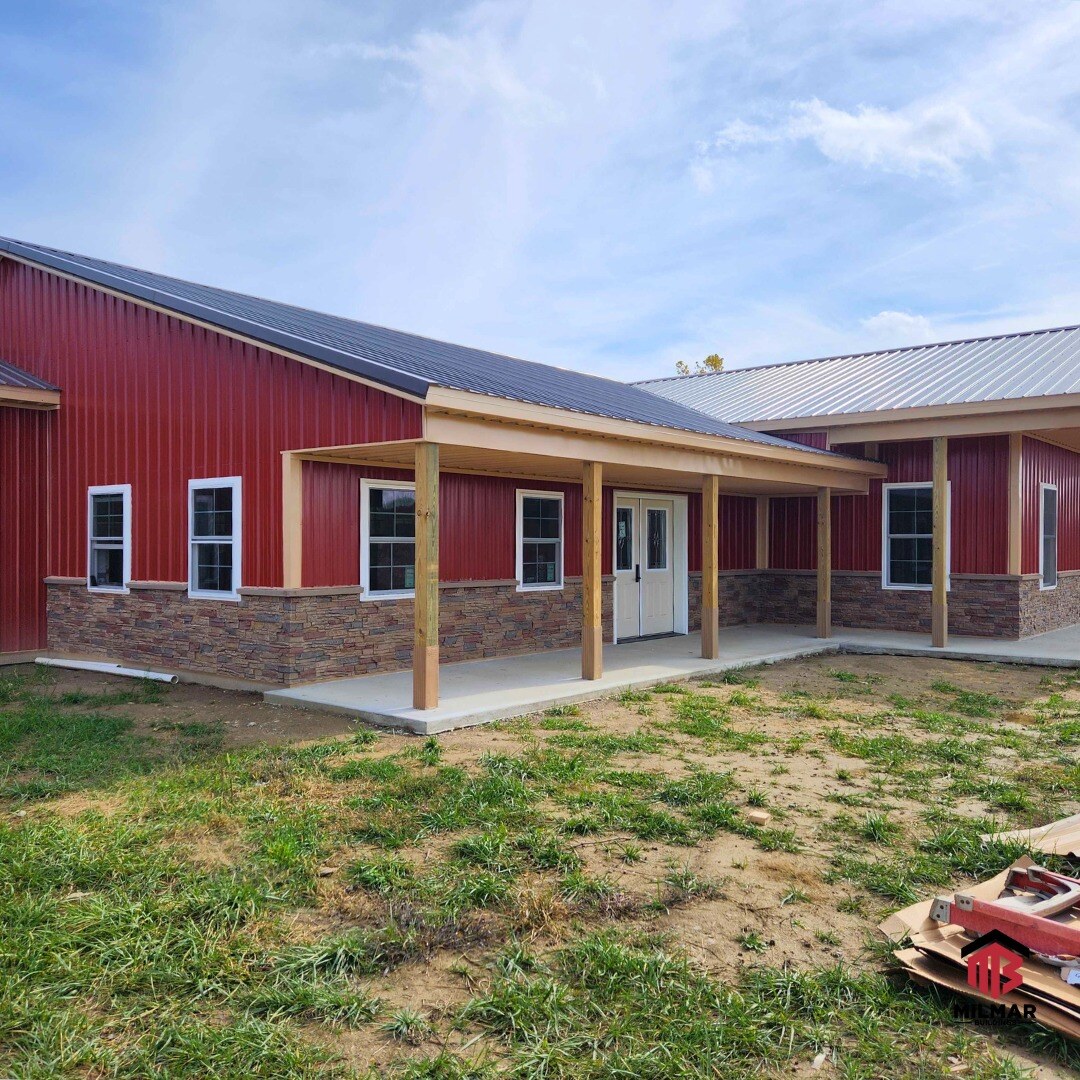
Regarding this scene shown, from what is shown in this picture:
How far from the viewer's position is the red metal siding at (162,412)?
326 inches

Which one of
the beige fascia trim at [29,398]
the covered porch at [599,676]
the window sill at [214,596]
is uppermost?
the beige fascia trim at [29,398]

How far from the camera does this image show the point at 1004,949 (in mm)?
3027

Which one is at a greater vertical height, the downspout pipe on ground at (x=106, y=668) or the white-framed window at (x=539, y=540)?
the white-framed window at (x=539, y=540)

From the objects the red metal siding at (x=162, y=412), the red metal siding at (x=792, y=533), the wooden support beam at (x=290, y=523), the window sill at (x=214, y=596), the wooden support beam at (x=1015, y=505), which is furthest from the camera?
the red metal siding at (x=792, y=533)

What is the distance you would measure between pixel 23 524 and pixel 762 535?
461 inches

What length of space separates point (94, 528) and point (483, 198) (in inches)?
315

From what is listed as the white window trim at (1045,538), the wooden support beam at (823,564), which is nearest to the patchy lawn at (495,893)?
the wooden support beam at (823,564)

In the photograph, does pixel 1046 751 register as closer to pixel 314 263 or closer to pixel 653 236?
pixel 653 236

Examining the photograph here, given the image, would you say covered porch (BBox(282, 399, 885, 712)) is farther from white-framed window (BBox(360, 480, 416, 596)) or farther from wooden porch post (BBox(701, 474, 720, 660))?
white-framed window (BBox(360, 480, 416, 596))

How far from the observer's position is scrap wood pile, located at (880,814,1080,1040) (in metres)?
2.84

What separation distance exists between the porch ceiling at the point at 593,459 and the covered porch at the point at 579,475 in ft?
0.04

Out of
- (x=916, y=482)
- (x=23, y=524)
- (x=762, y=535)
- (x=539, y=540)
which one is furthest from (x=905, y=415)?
(x=23, y=524)

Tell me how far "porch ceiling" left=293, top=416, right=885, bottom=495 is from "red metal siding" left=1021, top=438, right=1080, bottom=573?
2.25m

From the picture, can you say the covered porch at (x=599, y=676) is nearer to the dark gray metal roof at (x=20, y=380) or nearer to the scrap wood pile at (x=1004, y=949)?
the scrap wood pile at (x=1004, y=949)
